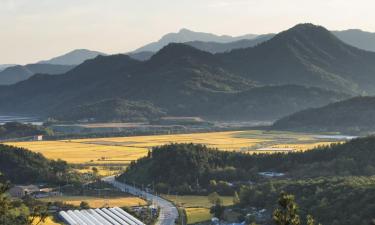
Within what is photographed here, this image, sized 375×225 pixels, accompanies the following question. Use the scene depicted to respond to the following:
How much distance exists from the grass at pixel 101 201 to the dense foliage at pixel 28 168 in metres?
8.49

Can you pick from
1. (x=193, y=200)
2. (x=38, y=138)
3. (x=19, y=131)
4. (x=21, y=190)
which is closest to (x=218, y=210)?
(x=193, y=200)

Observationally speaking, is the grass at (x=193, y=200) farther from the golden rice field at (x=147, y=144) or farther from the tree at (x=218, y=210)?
the golden rice field at (x=147, y=144)

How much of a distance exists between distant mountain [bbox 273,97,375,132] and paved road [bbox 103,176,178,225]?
212ft

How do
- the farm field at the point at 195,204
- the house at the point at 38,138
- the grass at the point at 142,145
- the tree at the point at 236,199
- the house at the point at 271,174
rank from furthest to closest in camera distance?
the house at the point at 38,138 < the grass at the point at 142,145 < the house at the point at 271,174 < the tree at the point at 236,199 < the farm field at the point at 195,204

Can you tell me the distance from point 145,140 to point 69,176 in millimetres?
45142

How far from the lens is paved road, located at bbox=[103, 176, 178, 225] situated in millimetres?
58625

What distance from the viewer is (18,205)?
5747 centimetres

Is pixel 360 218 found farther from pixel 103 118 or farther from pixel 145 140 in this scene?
pixel 103 118

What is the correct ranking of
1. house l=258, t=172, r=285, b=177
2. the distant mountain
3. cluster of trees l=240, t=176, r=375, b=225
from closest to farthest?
1. cluster of trees l=240, t=176, r=375, b=225
2. house l=258, t=172, r=285, b=177
3. the distant mountain

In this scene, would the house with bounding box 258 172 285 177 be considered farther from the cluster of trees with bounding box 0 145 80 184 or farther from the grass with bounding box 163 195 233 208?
the cluster of trees with bounding box 0 145 80 184

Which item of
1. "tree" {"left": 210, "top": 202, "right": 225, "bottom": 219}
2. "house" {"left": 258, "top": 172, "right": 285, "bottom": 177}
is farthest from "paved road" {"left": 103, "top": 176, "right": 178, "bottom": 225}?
"house" {"left": 258, "top": 172, "right": 285, "bottom": 177}

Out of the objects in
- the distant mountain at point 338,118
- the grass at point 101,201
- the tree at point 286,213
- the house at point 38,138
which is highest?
the distant mountain at point 338,118

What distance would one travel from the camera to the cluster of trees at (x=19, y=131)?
140 meters

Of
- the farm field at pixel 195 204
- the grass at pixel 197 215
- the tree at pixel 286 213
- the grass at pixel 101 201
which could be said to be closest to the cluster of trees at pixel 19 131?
the grass at pixel 101 201
